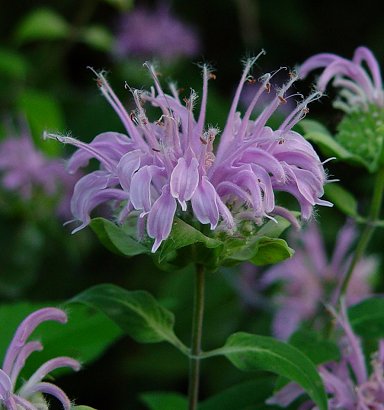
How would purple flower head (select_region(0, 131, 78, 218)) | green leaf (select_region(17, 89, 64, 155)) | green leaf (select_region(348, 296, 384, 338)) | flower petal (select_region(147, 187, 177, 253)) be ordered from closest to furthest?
flower petal (select_region(147, 187, 177, 253)), green leaf (select_region(348, 296, 384, 338)), green leaf (select_region(17, 89, 64, 155)), purple flower head (select_region(0, 131, 78, 218))

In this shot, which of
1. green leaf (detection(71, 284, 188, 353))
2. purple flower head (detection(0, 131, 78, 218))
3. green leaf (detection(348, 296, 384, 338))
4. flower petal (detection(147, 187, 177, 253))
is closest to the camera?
flower petal (detection(147, 187, 177, 253))

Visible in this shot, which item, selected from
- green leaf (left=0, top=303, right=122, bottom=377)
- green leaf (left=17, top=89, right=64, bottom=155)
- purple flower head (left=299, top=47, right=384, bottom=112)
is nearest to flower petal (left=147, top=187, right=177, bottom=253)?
green leaf (left=0, top=303, right=122, bottom=377)

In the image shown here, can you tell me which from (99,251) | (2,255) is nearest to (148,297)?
(2,255)

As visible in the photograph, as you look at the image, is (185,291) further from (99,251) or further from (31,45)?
(31,45)

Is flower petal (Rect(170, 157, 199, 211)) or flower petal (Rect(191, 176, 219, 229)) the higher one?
flower petal (Rect(170, 157, 199, 211))

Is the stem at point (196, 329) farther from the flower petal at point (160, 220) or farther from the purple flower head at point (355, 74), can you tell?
the purple flower head at point (355, 74)

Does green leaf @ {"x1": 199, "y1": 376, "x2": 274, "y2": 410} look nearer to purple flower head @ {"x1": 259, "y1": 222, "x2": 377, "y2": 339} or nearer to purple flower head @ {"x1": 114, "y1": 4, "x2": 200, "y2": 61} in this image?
purple flower head @ {"x1": 259, "y1": 222, "x2": 377, "y2": 339}

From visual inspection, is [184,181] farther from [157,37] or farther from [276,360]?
[157,37]
